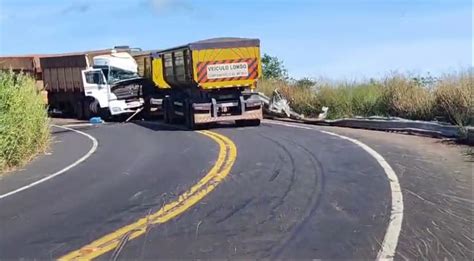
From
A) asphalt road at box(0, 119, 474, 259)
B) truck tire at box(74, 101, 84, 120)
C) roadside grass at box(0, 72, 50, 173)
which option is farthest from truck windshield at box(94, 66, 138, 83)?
asphalt road at box(0, 119, 474, 259)

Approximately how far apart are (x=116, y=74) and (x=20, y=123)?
645 inches

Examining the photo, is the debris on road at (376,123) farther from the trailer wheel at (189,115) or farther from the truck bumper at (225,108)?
the trailer wheel at (189,115)

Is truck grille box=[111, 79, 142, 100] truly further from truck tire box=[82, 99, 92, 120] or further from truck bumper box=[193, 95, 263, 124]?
truck bumper box=[193, 95, 263, 124]

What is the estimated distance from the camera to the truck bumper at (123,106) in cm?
3091

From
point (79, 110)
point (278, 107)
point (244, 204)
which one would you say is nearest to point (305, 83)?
point (278, 107)

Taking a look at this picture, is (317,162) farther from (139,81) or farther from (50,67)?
(50,67)

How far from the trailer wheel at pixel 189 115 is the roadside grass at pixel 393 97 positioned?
17.0 feet

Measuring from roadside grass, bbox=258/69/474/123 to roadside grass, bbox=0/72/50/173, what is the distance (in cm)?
992

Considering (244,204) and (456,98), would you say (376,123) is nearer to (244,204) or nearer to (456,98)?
(456,98)

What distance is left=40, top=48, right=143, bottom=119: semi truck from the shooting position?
31234 mm

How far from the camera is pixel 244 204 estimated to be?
8992 mm

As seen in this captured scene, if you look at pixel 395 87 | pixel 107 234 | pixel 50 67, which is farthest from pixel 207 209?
pixel 50 67

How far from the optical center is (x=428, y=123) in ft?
57.7

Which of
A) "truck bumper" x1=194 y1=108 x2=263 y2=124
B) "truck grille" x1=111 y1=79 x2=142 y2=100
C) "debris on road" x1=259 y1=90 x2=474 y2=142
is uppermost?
"truck grille" x1=111 y1=79 x2=142 y2=100
